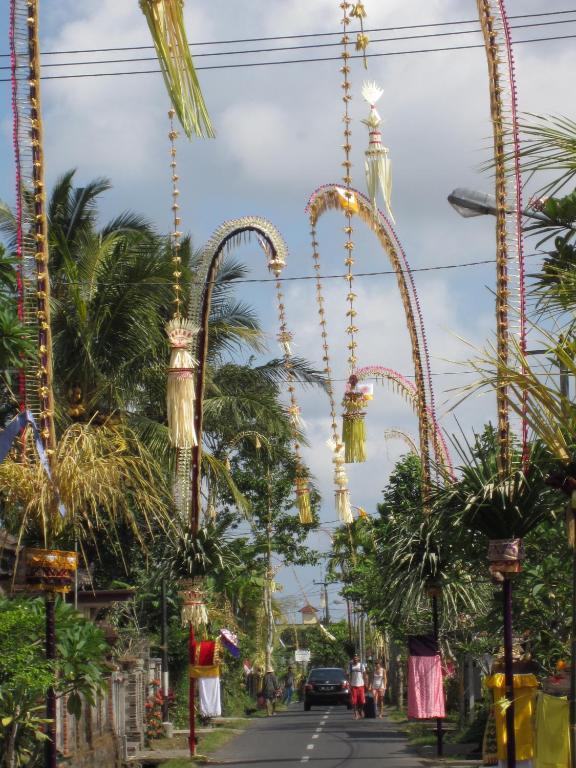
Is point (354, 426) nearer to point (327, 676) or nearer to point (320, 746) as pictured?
point (320, 746)

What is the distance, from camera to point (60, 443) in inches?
465

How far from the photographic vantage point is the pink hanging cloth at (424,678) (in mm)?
19625

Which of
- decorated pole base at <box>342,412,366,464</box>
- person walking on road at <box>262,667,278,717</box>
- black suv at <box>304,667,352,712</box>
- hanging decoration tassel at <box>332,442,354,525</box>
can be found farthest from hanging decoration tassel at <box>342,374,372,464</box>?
black suv at <box>304,667,352,712</box>

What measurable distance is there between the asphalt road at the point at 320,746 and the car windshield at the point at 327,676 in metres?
10.8

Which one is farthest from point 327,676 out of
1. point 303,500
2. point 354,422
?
point 354,422

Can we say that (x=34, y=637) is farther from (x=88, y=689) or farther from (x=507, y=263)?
(x=507, y=263)

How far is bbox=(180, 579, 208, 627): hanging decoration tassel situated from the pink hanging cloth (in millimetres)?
3259

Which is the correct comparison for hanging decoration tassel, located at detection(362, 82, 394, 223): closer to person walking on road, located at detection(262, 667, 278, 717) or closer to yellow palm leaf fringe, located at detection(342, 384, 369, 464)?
yellow palm leaf fringe, located at detection(342, 384, 369, 464)

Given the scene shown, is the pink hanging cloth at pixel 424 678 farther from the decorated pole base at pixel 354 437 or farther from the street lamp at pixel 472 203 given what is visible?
the street lamp at pixel 472 203

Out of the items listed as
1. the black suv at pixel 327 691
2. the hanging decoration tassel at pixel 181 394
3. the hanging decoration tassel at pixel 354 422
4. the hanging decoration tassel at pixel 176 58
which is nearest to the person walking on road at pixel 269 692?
the black suv at pixel 327 691

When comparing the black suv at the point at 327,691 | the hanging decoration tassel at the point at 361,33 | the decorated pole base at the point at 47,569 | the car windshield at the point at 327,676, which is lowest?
the black suv at the point at 327,691

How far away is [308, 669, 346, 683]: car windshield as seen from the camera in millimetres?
45031

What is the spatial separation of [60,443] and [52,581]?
1.24 metres

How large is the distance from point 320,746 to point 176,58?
1985 cm
